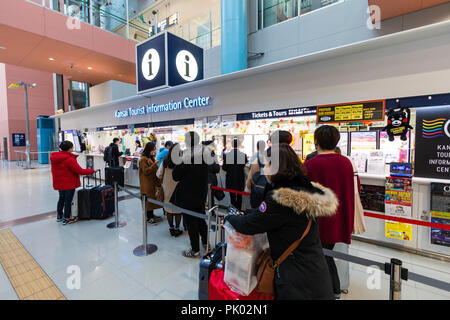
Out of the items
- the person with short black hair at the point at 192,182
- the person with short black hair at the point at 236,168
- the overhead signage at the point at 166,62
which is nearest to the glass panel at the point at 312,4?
the overhead signage at the point at 166,62

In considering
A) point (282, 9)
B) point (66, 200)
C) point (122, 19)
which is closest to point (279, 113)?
point (66, 200)

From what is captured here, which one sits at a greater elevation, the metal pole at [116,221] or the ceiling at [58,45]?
the ceiling at [58,45]

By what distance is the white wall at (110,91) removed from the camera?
966 cm

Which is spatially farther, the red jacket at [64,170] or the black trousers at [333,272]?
the red jacket at [64,170]

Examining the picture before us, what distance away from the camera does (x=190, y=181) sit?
9.55 ft

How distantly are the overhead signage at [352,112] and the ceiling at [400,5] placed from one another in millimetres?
2732

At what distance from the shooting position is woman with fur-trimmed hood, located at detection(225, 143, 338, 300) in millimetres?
1230

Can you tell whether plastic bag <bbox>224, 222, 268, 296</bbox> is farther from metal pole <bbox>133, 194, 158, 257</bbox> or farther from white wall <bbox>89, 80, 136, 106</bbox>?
white wall <bbox>89, 80, 136, 106</bbox>

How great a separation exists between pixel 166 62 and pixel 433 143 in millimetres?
5364

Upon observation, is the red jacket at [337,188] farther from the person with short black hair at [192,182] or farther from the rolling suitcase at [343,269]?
the person with short black hair at [192,182]

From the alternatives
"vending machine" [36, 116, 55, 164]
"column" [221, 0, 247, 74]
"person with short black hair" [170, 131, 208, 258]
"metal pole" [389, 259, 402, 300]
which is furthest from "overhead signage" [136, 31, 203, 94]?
"vending machine" [36, 116, 55, 164]

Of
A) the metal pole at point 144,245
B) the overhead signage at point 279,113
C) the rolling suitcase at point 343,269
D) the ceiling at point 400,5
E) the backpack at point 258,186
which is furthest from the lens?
the ceiling at point 400,5
